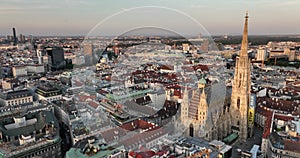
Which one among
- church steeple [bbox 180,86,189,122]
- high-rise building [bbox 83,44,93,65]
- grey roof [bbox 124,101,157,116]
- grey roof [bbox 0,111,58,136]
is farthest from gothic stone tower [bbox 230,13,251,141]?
grey roof [bbox 0,111,58,136]

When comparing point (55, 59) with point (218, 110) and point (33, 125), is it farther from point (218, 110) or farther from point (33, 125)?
point (218, 110)

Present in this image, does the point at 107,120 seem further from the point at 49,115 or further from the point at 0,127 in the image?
the point at 0,127

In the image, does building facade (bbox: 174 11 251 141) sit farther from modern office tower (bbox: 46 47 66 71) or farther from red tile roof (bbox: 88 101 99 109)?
modern office tower (bbox: 46 47 66 71)

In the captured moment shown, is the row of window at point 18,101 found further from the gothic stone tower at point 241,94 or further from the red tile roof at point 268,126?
the red tile roof at point 268,126

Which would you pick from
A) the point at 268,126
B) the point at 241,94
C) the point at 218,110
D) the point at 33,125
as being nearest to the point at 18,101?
the point at 33,125

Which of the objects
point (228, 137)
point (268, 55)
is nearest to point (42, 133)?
point (228, 137)

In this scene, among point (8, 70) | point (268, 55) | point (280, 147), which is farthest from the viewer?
point (268, 55)

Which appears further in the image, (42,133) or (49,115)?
(49,115)

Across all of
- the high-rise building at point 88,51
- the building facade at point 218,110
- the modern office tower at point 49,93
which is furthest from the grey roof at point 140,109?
the modern office tower at point 49,93
